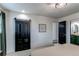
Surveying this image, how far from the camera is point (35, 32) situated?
1614mm

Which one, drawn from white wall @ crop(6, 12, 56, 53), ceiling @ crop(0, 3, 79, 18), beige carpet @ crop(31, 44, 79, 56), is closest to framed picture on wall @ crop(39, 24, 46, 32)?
white wall @ crop(6, 12, 56, 53)

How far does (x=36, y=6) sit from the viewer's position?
1366 mm

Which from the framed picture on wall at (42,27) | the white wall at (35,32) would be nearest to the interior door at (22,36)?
the white wall at (35,32)

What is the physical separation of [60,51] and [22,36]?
0.76 m

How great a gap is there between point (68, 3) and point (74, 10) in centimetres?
24

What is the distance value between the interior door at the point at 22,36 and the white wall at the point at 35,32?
75 millimetres

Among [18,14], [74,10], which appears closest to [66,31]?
[74,10]

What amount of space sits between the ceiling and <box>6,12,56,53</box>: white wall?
10 cm

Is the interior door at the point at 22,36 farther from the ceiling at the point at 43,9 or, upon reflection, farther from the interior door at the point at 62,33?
the interior door at the point at 62,33

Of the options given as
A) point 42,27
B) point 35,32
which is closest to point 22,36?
point 35,32

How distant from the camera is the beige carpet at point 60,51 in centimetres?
136

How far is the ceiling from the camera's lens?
1.30 meters

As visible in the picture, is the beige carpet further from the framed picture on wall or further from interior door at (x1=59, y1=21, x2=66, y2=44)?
the framed picture on wall

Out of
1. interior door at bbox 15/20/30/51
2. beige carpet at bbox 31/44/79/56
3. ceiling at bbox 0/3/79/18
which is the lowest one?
beige carpet at bbox 31/44/79/56
